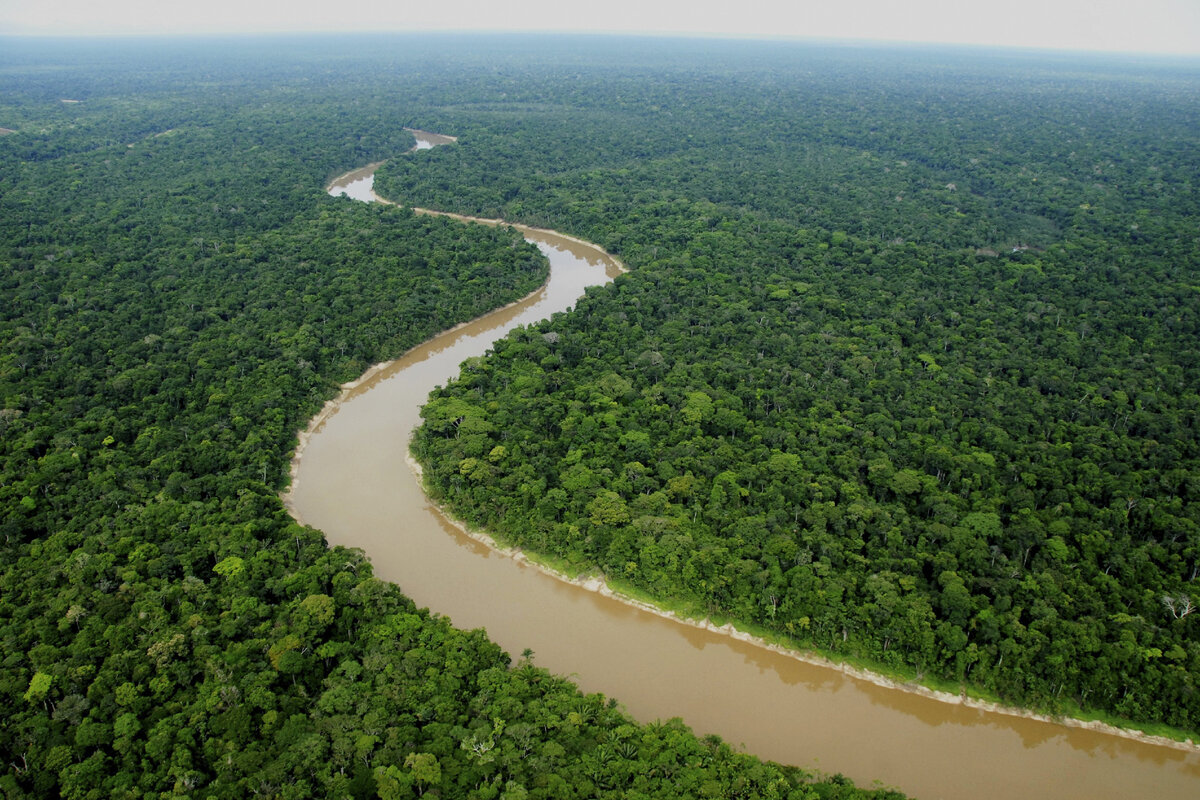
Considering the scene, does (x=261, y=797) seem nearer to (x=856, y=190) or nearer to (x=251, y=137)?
(x=856, y=190)

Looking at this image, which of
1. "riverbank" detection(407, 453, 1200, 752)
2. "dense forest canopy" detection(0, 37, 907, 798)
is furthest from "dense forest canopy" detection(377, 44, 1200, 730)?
"dense forest canopy" detection(0, 37, 907, 798)

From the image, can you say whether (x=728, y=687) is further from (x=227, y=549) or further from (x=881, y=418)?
(x=227, y=549)

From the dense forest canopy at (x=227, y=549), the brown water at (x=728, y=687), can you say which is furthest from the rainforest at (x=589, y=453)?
the brown water at (x=728, y=687)

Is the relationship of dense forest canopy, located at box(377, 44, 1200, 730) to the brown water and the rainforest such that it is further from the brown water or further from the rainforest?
the brown water

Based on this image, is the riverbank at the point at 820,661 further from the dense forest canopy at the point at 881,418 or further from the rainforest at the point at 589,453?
the dense forest canopy at the point at 881,418

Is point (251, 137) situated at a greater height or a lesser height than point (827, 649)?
greater

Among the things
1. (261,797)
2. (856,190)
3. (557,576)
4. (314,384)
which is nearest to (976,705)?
(557,576)

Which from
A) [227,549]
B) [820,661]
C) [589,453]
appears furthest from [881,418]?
[227,549]
